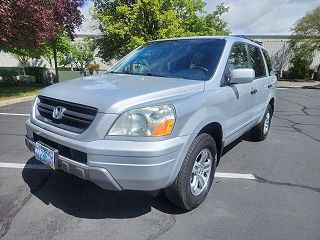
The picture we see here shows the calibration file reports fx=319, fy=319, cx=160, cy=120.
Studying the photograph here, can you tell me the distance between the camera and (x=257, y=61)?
18.1ft

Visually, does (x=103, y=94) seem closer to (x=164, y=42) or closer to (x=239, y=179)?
(x=164, y=42)

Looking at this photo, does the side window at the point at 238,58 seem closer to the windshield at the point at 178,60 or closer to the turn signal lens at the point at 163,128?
the windshield at the point at 178,60

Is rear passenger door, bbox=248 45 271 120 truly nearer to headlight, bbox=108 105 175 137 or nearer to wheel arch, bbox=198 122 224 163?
wheel arch, bbox=198 122 224 163

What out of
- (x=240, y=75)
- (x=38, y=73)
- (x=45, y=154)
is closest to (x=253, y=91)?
(x=240, y=75)

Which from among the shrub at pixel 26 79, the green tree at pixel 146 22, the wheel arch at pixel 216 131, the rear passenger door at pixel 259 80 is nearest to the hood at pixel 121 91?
the wheel arch at pixel 216 131

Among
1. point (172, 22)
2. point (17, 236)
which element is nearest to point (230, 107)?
point (17, 236)

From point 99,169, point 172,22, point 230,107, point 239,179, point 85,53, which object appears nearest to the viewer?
point 99,169

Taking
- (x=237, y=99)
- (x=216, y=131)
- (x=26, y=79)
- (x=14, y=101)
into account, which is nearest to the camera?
(x=216, y=131)

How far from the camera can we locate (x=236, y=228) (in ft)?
10.4

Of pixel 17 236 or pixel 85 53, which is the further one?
pixel 85 53

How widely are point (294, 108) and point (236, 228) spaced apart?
9.97m

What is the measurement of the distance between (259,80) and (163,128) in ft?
9.95

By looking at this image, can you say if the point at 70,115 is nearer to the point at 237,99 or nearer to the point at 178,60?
the point at 178,60

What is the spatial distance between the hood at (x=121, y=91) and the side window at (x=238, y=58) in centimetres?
88
